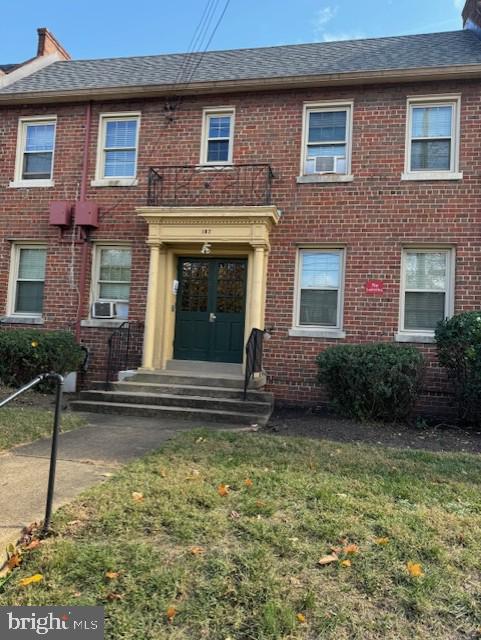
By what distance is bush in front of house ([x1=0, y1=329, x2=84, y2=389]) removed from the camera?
9.10 metres

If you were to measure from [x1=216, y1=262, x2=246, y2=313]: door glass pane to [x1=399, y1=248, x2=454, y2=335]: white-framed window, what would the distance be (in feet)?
10.3

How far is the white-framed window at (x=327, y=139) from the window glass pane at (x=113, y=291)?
14.4ft

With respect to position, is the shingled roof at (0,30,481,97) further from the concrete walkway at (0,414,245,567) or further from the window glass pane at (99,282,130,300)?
the concrete walkway at (0,414,245,567)

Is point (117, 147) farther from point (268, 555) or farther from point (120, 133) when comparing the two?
point (268, 555)

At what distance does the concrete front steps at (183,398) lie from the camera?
7792 millimetres

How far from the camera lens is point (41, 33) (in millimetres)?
13086

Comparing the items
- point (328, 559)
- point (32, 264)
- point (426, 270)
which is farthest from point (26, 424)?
point (426, 270)

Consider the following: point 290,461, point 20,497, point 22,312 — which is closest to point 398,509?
point 290,461

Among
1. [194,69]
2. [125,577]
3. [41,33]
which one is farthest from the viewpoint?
[41,33]

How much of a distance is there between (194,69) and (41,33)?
16.4 feet

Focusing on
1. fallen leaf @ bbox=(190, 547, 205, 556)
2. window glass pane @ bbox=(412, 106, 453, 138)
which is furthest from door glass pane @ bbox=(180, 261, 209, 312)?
fallen leaf @ bbox=(190, 547, 205, 556)

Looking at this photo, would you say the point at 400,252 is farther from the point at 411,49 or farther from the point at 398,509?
the point at 398,509

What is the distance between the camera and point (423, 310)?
9.25 m

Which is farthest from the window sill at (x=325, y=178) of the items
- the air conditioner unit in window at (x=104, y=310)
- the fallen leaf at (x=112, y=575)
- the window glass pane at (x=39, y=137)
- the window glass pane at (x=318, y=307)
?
the fallen leaf at (x=112, y=575)
